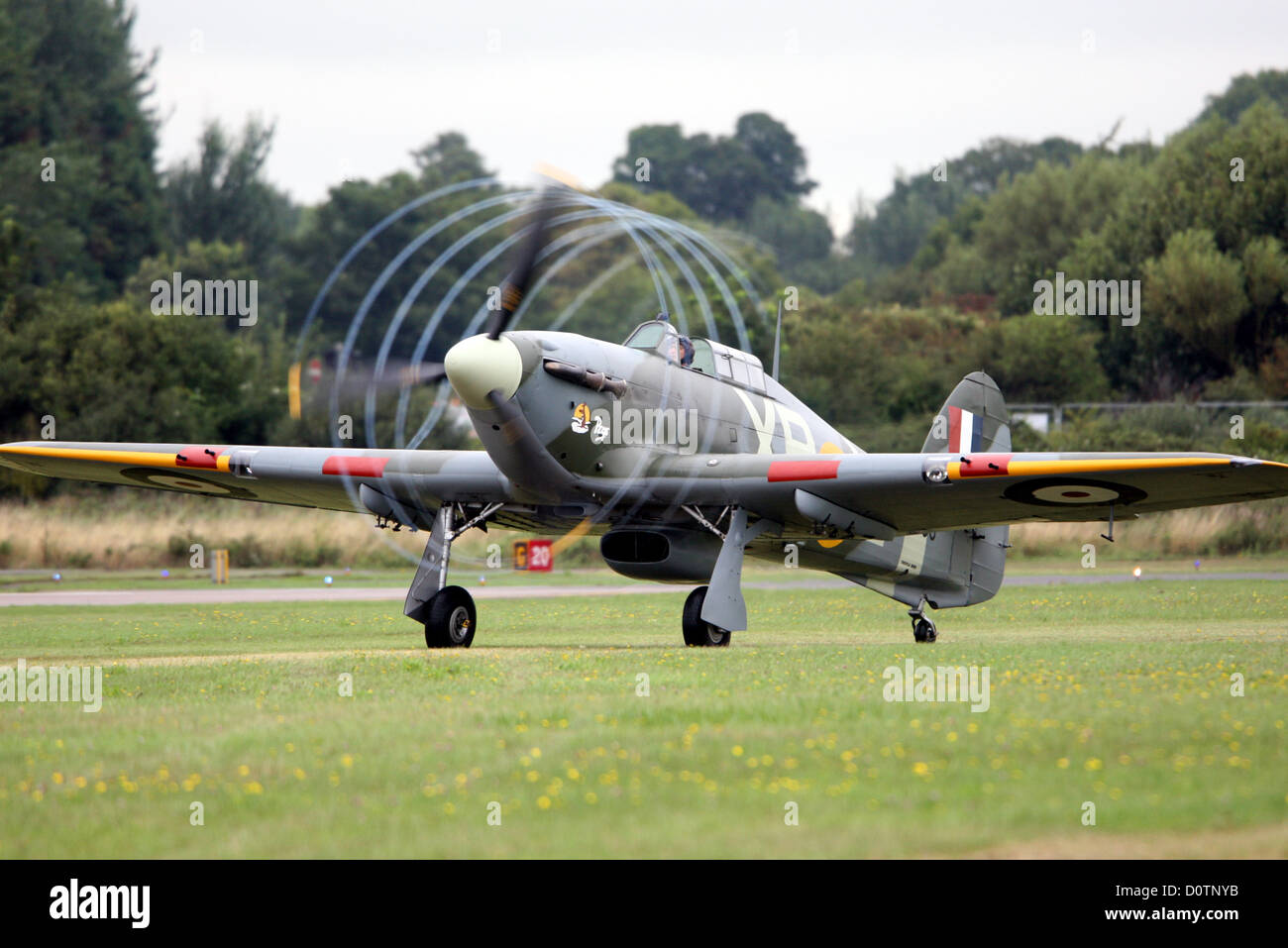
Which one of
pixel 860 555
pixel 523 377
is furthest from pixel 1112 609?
pixel 523 377

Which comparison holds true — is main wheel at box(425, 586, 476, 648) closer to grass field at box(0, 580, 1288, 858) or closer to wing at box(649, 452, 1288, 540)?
grass field at box(0, 580, 1288, 858)

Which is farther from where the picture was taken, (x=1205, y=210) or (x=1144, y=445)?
(x=1205, y=210)

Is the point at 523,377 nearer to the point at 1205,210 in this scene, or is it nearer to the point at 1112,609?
the point at 1112,609

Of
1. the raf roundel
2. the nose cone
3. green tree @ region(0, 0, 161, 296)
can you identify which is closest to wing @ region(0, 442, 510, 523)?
the nose cone

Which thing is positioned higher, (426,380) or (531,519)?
(426,380)

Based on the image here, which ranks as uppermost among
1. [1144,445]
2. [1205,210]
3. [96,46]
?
[96,46]

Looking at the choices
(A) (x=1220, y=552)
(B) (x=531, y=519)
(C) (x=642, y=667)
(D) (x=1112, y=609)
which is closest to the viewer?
(C) (x=642, y=667)

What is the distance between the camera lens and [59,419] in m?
43.2

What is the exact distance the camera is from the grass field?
278 inches

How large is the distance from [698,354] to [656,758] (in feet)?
30.9

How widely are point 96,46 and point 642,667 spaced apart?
81643mm

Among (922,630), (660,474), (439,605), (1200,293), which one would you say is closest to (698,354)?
(660,474)

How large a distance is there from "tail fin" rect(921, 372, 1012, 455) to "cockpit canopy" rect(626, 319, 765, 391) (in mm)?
3428

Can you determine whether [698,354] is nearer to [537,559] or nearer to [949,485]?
[949,485]
